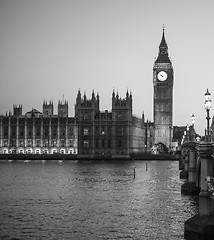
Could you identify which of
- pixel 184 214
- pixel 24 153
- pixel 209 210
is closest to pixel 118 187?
pixel 184 214

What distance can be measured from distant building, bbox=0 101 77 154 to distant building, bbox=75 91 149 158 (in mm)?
4984

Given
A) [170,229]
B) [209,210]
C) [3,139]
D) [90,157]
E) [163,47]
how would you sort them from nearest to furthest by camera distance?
[209,210], [170,229], [90,157], [3,139], [163,47]

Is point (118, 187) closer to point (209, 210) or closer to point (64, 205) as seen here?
point (64, 205)

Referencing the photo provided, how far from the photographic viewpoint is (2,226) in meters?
28.5

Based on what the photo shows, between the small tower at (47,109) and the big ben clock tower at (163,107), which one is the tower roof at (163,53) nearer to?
the big ben clock tower at (163,107)

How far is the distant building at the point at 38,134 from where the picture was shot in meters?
156

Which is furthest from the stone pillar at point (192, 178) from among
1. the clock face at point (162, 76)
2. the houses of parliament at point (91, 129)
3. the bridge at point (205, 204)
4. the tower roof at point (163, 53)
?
the tower roof at point (163, 53)

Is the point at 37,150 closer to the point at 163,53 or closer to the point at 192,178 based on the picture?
the point at 163,53

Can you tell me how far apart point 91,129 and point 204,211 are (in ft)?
428

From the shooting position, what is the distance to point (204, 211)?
22.3 metres

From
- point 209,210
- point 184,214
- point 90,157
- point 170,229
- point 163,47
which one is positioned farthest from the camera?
Answer: point 163,47

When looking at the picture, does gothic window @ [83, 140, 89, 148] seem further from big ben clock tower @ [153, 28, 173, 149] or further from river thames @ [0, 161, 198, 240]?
river thames @ [0, 161, 198, 240]

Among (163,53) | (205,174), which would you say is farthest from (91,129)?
(205,174)

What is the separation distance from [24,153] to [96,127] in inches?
983
